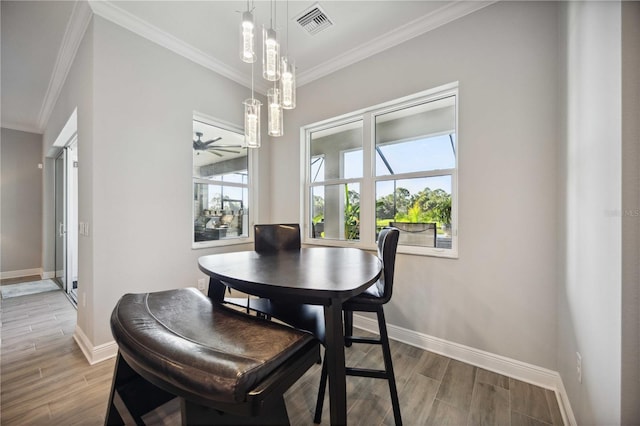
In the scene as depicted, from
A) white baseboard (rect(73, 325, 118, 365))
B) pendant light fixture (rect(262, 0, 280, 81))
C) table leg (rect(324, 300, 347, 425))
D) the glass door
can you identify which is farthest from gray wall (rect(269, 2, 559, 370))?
the glass door

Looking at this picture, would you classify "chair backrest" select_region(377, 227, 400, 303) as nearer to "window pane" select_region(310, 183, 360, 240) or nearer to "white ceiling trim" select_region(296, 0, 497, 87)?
"window pane" select_region(310, 183, 360, 240)

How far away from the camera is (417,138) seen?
7.62ft

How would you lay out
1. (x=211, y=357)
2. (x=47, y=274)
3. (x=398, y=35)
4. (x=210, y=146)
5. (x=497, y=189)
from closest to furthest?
(x=211, y=357) → (x=497, y=189) → (x=398, y=35) → (x=210, y=146) → (x=47, y=274)

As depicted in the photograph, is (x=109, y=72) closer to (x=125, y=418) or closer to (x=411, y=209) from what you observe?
(x=125, y=418)

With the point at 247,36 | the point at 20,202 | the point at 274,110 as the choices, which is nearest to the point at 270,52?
the point at 247,36

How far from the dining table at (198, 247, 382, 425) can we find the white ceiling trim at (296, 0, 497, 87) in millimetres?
2137

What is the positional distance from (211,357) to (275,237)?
5.26ft

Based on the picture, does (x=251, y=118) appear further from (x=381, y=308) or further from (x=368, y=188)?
(x=381, y=308)

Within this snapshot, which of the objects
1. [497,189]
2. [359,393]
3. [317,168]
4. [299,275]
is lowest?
[359,393]

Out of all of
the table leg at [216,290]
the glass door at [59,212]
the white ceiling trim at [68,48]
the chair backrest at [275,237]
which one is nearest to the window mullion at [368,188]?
the chair backrest at [275,237]

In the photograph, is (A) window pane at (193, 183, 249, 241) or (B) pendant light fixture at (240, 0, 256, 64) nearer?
(B) pendant light fixture at (240, 0, 256, 64)

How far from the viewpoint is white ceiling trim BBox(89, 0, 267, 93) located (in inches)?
77.6

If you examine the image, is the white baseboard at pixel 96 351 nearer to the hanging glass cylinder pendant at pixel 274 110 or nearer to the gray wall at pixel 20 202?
the hanging glass cylinder pendant at pixel 274 110

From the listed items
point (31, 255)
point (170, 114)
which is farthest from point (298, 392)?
point (31, 255)
